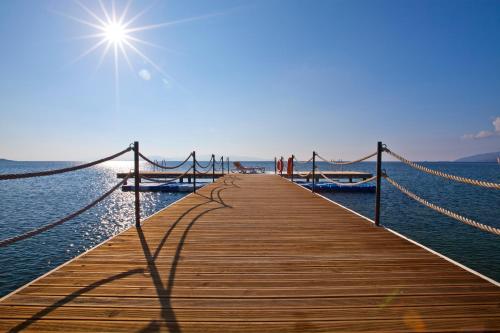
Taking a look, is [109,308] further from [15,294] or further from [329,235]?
[329,235]

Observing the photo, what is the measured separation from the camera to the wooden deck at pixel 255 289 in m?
1.86

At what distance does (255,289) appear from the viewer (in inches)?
91.0

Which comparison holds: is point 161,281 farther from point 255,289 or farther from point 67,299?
point 255,289

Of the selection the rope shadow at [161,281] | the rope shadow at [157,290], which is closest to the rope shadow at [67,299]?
the rope shadow at [157,290]

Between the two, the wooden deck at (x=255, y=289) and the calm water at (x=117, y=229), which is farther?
the calm water at (x=117, y=229)

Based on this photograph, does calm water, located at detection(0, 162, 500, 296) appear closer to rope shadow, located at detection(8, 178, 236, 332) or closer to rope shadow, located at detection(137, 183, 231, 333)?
rope shadow, located at detection(137, 183, 231, 333)

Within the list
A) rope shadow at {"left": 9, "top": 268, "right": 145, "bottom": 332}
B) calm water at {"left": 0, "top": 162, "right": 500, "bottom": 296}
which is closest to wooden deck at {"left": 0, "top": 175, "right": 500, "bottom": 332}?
rope shadow at {"left": 9, "top": 268, "right": 145, "bottom": 332}

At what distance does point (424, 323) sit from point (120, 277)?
258cm

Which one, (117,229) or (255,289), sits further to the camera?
(117,229)

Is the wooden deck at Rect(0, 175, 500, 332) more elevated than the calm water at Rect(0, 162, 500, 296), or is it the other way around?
the wooden deck at Rect(0, 175, 500, 332)

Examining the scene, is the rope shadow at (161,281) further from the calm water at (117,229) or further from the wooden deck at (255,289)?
the calm water at (117,229)

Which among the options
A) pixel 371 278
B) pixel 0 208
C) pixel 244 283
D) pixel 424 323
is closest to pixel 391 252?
pixel 371 278

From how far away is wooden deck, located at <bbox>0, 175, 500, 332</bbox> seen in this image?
73.2 inches

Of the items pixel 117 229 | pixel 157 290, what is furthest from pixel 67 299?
pixel 117 229
